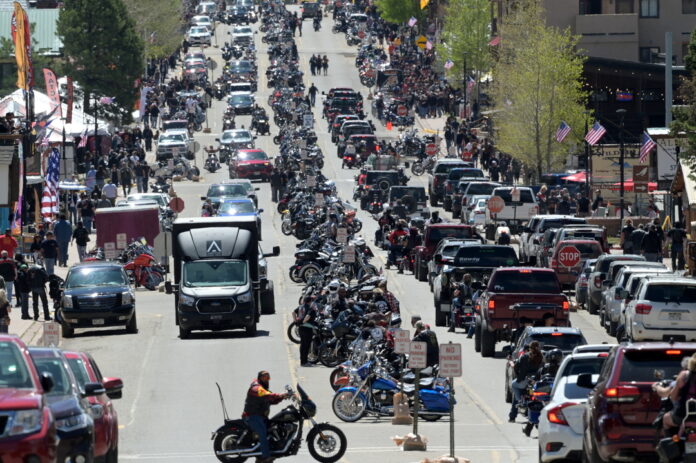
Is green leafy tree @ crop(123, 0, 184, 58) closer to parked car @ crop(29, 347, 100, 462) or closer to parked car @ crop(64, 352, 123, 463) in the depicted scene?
parked car @ crop(64, 352, 123, 463)

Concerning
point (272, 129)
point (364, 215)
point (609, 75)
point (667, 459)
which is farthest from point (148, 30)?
point (667, 459)

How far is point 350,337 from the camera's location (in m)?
34.7

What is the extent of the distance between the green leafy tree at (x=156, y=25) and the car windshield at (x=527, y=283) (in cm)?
9265

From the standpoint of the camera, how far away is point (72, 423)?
17.4 meters

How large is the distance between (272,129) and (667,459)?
9271 centimetres

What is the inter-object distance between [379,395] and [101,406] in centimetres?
944

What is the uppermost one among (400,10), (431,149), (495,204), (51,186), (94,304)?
(400,10)

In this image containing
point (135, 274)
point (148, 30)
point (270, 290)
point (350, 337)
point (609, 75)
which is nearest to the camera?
point (350, 337)

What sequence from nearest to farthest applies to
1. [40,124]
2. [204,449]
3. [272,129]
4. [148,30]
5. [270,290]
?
[204,449]
[270,290]
[40,124]
[272,129]
[148,30]

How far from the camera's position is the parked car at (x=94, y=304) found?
130ft

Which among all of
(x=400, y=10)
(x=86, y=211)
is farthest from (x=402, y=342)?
(x=400, y=10)

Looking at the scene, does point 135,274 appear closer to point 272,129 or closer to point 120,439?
point 120,439

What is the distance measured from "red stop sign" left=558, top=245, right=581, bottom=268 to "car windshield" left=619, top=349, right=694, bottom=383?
2888 cm

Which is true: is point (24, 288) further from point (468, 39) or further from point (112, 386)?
point (468, 39)
